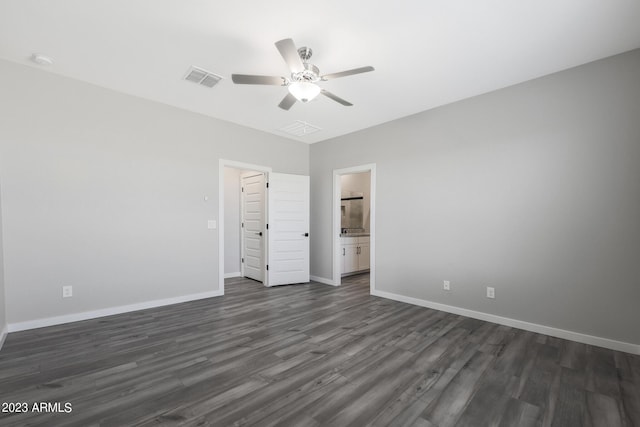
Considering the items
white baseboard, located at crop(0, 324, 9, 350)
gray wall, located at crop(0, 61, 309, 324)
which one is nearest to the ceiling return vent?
gray wall, located at crop(0, 61, 309, 324)

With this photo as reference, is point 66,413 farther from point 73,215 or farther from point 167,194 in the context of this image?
point 167,194

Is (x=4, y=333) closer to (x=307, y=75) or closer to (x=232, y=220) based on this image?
(x=232, y=220)

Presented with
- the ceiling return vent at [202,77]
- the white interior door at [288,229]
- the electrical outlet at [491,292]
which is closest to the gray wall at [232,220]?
the white interior door at [288,229]

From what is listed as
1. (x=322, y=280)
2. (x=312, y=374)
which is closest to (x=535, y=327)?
(x=312, y=374)

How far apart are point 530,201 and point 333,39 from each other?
2.81 metres

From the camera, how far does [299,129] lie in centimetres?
499

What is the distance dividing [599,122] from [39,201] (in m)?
6.10

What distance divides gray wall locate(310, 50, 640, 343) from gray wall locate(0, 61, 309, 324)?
3.17 meters

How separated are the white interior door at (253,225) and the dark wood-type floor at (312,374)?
219 cm

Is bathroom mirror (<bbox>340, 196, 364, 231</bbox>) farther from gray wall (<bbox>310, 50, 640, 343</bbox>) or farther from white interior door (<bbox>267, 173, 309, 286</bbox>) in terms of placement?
gray wall (<bbox>310, 50, 640, 343</bbox>)

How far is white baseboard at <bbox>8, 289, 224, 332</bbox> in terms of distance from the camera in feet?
10.0

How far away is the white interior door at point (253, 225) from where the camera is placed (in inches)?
219

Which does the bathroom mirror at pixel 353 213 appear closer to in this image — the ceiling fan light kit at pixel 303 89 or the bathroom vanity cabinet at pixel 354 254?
the bathroom vanity cabinet at pixel 354 254

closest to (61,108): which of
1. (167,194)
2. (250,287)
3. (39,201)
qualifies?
(39,201)
